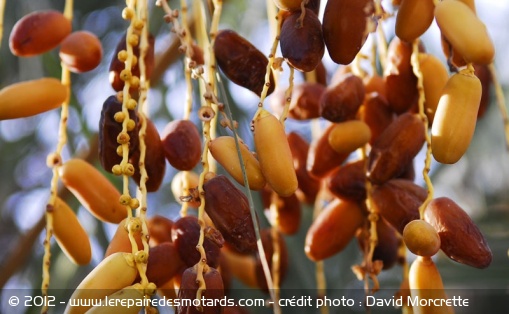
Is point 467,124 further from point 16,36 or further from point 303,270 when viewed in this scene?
point 303,270

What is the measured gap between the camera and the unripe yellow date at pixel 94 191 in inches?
45.9

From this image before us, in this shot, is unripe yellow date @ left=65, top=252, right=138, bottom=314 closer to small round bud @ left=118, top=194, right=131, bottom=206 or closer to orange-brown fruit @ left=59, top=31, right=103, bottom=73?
small round bud @ left=118, top=194, right=131, bottom=206

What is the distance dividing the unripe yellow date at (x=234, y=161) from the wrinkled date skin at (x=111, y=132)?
128 mm

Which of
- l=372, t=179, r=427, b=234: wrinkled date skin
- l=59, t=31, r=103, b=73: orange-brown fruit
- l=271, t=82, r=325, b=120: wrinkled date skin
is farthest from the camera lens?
l=271, t=82, r=325, b=120: wrinkled date skin

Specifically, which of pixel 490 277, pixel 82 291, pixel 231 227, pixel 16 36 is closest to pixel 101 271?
pixel 82 291

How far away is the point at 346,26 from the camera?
3.44 feet

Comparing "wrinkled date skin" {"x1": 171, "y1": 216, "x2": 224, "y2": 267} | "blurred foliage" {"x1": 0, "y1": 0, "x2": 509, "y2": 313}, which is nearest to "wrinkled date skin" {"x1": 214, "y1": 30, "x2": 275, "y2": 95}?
"wrinkled date skin" {"x1": 171, "y1": 216, "x2": 224, "y2": 267}

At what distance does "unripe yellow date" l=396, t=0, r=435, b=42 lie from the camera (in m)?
1.10

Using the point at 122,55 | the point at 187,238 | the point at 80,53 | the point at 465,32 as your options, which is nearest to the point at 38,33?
the point at 80,53

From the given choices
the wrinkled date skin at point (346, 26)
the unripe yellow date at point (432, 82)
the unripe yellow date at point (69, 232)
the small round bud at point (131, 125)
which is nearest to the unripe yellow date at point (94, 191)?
the unripe yellow date at point (69, 232)

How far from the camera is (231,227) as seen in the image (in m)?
1.01

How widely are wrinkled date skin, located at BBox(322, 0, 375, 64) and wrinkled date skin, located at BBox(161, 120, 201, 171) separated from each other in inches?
9.4

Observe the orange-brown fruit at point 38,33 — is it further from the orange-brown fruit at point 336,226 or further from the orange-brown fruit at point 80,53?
the orange-brown fruit at point 336,226

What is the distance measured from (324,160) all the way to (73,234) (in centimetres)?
41
